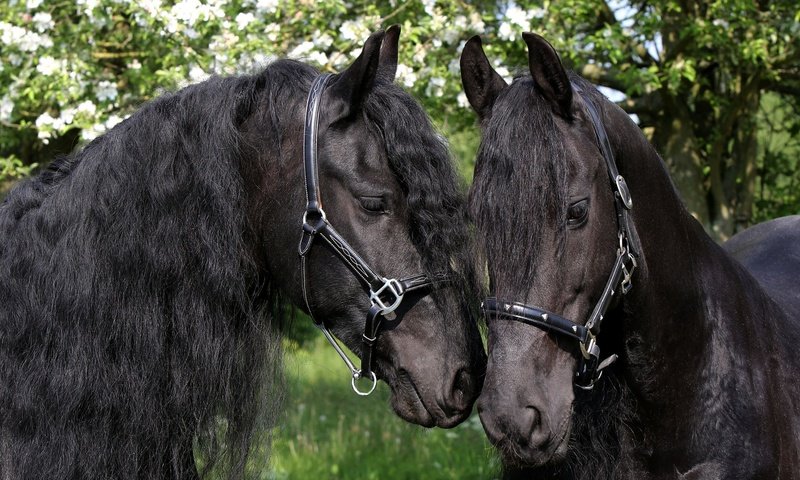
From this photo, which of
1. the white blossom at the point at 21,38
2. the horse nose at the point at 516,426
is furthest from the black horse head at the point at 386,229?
the white blossom at the point at 21,38

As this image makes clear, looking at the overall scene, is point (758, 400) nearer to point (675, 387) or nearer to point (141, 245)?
point (675, 387)

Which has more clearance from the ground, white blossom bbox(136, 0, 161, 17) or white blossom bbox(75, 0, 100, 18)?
white blossom bbox(136, 0, 161, 17)

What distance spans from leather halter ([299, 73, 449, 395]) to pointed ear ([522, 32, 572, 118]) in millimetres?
607

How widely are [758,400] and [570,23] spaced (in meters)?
3.26

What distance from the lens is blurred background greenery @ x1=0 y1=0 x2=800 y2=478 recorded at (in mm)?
5008

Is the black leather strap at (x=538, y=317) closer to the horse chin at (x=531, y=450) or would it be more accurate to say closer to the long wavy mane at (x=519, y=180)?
the long wavy mane at (x=519, y=180)

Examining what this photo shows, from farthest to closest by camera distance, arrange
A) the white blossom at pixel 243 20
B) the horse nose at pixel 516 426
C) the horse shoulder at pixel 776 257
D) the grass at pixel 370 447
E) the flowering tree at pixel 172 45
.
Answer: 1. the grass at pixel 370 447
2. the flowering tree at pixel 172 45
3. the white blossom at pixel 243 20
4. the horse shoulder at pixel 776 257
5. the horse nose at pixel 516 426

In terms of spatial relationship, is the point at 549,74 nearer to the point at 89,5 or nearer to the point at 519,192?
the point at 519,192

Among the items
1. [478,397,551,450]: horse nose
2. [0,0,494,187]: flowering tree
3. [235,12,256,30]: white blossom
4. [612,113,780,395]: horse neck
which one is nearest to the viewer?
[478,397,551,450]: horse nose

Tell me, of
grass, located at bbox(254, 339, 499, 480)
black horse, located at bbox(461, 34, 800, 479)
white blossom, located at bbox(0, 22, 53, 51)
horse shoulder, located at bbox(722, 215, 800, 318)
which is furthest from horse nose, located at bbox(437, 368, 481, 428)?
white blossom, located at bbox(0, 22, 53, 51)

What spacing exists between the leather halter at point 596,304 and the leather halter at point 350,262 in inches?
9.7

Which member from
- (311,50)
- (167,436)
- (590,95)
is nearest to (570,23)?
(311,50)

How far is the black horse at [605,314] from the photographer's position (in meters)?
2.63

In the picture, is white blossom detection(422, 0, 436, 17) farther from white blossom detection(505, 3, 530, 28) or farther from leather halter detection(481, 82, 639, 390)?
leather halter detection(481, 82, 639, 390)
